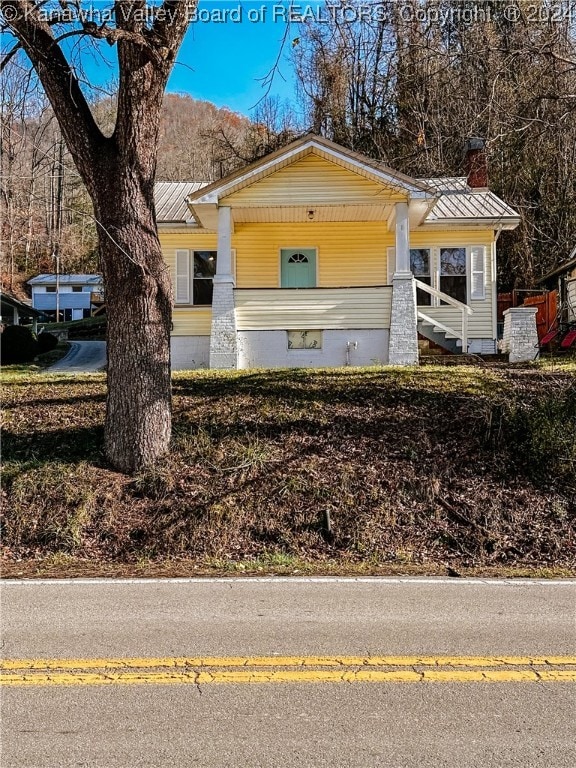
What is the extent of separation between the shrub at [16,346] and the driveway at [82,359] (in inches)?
46.6

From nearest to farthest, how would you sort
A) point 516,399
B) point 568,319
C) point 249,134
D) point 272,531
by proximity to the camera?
point 272,531, point 516,399, point 568,319, point 249,134

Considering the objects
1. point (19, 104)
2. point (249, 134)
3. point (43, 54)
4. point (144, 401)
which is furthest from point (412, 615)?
point (249, 134)

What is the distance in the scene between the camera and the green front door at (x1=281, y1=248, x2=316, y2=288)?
61.0 feet

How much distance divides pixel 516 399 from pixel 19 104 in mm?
7801

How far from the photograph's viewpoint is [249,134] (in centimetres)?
3250

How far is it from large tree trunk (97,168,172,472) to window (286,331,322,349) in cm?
755

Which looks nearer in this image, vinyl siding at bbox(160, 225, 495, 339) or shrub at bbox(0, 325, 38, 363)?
vinyl siding at bbox(160, 225, 495, 339)

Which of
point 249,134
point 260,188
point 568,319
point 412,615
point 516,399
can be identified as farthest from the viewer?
point 249,134

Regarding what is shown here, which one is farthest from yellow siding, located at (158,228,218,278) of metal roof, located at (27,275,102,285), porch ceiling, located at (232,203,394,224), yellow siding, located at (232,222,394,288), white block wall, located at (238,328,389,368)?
metal roof, located at (27,275,102,285)

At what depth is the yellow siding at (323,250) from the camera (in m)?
18.3

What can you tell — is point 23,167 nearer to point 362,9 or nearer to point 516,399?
point 362,9

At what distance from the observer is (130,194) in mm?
7855

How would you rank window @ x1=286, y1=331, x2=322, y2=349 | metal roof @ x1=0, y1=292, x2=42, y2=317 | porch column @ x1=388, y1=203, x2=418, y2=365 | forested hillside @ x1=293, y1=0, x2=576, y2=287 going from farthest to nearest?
metal roof @ x1=0, y1=292, x2=42, y2=317
window @ x1=286, y1=331, x2=322, y2=349
porch column @ x1=388, y1=203, x2=418, y2=365
forested hillside @ x1=293, y1=0, x2=576, y2=287

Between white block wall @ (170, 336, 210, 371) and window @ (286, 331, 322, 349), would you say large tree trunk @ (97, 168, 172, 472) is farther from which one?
white block wall @ (170, 336, 210, 371)
